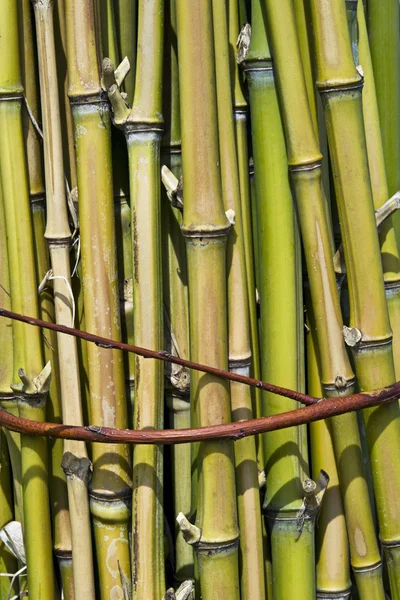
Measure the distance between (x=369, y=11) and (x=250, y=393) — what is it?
440 millimetres

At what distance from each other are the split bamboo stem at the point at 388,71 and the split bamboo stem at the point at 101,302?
1.03 feet

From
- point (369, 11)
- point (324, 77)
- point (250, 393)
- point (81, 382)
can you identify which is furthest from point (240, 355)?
point (369, 11)

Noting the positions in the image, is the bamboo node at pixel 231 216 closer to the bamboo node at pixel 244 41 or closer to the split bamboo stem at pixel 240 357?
the split bamboo stem at pixel 240 357

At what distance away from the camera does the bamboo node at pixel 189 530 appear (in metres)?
0.63

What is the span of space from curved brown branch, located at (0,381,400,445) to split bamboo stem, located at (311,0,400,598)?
57 mm

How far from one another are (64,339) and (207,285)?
15cm

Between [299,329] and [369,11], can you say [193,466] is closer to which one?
[299,329]

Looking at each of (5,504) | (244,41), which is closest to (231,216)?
(244,41)

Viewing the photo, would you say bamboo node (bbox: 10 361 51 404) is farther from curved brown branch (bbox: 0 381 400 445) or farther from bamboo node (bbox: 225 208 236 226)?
bamboo node (bbox: 225 208 236 226)

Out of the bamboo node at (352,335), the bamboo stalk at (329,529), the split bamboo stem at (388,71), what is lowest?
the bamboo stalk at (329,529)

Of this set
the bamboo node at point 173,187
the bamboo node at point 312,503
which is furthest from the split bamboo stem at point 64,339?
the bamboo node at point 312,503

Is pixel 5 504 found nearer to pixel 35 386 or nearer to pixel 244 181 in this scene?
→ pixel 35 386

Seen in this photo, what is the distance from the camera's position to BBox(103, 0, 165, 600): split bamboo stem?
67cm

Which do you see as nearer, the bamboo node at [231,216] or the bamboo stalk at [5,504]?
the bamboo node at [231,216]
